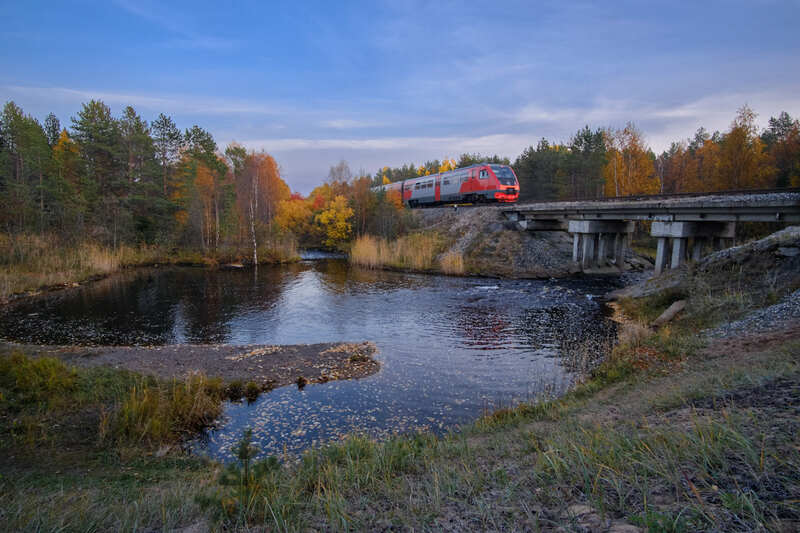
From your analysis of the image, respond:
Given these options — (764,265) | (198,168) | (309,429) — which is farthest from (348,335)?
(198,168)

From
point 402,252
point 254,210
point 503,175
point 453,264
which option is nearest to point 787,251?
point 453,264

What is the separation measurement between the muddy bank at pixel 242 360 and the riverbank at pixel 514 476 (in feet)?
12.0

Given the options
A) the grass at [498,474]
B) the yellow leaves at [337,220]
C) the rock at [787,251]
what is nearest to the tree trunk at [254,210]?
the yellow leaves at [337,220]

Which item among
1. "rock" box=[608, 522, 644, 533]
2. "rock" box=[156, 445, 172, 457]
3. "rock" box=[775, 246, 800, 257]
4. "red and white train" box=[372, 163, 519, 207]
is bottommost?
"rock" box=[156, 445, 172, 457]

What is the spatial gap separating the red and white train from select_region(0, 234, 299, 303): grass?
A: 50.2ft

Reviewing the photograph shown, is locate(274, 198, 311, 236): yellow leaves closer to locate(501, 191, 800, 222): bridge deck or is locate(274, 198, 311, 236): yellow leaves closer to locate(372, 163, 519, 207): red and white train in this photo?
locate(372, 163, 519, 207): red and white train

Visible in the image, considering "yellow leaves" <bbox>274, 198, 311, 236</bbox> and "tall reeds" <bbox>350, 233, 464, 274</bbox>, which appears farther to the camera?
"yellow leaves" <bbox>274, 198, 311, 236</bbox>

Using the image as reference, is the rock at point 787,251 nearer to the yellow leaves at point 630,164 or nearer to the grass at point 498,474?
the grass at point 498,474

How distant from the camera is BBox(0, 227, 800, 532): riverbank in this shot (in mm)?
2893

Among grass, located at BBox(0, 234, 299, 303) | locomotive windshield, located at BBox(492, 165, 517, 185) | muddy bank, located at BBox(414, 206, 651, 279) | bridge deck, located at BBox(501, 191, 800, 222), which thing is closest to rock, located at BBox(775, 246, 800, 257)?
bridge deck, located at BBox(501, 191, 800, 222)

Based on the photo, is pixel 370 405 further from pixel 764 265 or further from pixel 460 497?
pixel 764 265

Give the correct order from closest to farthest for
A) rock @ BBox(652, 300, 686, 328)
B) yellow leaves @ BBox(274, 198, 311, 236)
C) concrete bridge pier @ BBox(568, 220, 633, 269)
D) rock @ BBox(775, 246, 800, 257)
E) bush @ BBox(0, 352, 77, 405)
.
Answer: bush @ BBox(0, 352, 77, 405)
rock @ BBox(775, 246, 800, 257)
rock @ BBox(652, 300, 686, 328)
concrete bridge pier @ BBox(568, 220, 633, 269)
yellow leaves @ BBox(274, 198, 311, 236)

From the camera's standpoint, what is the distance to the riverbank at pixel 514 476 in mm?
2893

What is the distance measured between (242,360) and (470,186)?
28250 mm
